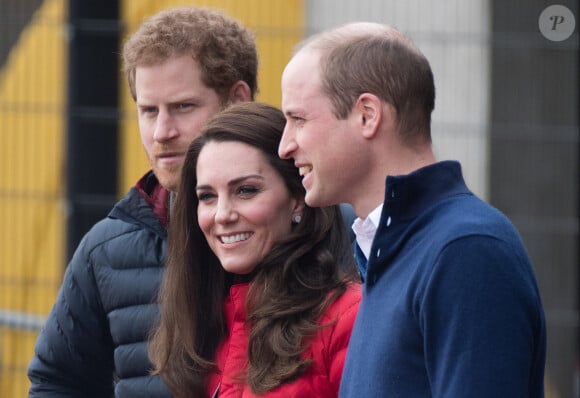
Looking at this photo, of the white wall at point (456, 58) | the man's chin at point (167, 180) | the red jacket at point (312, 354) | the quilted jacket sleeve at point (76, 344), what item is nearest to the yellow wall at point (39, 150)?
the white wall at point (456, 58)

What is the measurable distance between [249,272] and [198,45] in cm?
60

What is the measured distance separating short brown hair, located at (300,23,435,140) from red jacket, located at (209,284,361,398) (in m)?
0.62

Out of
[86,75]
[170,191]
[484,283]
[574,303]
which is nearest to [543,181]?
[574,303]

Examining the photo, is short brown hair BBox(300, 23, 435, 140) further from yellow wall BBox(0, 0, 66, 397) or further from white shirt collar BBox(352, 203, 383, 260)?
yellow wall BBox(0, 0, 66, 397)

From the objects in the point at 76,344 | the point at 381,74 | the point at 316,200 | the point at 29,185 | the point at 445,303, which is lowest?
the point at 76,344

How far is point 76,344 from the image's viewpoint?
327 cm

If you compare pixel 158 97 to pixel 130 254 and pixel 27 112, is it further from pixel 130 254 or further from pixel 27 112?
pixel 27 112

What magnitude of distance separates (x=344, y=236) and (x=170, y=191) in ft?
A: 1.66

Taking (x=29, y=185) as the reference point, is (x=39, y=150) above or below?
above

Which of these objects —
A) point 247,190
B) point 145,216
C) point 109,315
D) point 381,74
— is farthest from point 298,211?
point 381,74

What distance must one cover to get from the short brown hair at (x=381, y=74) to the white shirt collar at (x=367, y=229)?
16 centimetres

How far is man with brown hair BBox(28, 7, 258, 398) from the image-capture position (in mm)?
3092

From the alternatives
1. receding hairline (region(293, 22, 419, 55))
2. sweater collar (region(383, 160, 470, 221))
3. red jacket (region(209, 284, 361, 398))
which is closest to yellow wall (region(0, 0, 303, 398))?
red jacket (region(209, 284, 361, 398))

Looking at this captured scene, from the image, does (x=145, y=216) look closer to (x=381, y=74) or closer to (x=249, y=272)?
(x=249, y=272)
